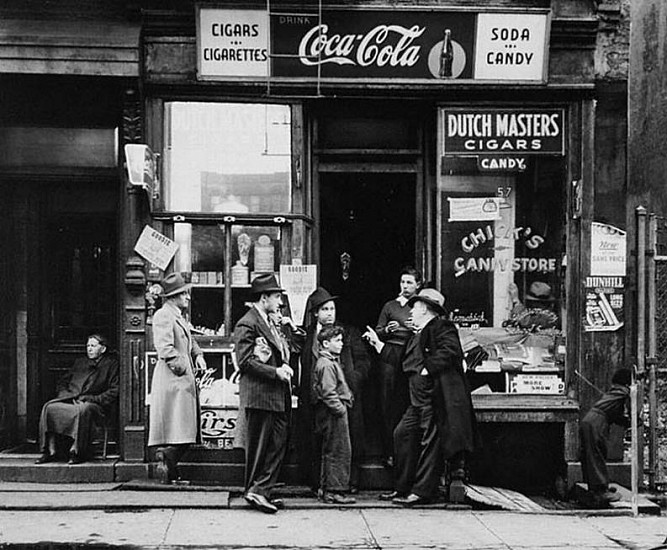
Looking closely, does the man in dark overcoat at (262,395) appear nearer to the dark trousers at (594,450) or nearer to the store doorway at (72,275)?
the store doorway at (72,275)

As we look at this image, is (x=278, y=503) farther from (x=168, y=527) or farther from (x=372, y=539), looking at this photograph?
(x=372, y=539)

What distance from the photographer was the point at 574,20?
10164mm

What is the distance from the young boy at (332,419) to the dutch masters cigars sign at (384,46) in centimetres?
276

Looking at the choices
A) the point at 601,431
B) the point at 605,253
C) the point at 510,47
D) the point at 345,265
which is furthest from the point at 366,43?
the point at 601,431

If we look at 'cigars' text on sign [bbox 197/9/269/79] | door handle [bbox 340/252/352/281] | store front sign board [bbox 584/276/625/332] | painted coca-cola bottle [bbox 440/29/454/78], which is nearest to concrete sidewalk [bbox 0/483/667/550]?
store front sign board [bbox 584/276/625/332]

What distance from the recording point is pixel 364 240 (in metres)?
11.2

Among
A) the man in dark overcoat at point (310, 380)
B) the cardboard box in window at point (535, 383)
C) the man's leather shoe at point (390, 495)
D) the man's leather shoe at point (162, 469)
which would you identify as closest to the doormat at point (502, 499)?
the man's leather shoe at point (390, 495)

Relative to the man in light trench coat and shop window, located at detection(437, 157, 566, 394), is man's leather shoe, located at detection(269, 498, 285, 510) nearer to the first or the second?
the man in light trench coat

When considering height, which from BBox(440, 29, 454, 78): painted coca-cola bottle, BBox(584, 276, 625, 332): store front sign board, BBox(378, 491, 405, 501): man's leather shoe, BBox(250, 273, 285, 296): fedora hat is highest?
BBox(440, 29, 454, 78): painted coca-cola bottle

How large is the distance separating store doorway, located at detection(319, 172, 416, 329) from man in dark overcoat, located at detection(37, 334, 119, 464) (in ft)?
8.26

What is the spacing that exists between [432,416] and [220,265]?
105 inches

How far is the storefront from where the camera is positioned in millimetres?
10102

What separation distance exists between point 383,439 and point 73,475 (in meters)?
3.08

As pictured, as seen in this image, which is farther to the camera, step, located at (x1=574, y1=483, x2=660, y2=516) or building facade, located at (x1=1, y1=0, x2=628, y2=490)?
building facade, located at (x1=1, y1=0, x2=628, y2=490)
